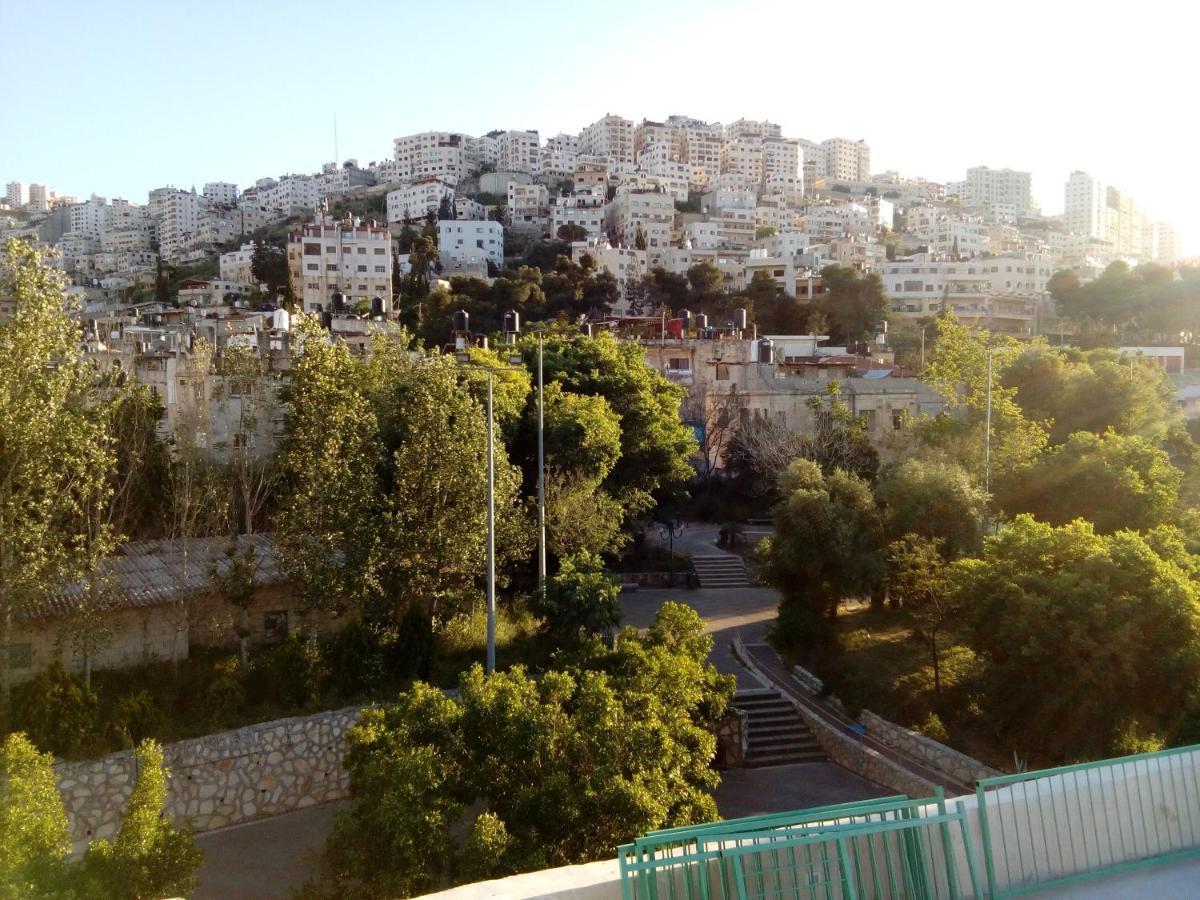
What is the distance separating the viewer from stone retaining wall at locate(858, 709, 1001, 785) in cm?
1470

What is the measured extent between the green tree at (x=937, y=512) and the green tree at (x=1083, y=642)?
3568 mm

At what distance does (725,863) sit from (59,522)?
12.2m

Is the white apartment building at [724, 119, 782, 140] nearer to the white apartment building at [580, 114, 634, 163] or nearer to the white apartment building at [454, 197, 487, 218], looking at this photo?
the white apartment building at [580, 114, 634, 163]

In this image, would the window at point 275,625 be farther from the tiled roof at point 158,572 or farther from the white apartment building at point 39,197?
the white apartment building at point 39,197

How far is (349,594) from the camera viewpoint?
16141 millimetres

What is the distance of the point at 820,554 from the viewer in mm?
18891

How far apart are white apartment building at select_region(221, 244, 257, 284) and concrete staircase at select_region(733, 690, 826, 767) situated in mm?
87403

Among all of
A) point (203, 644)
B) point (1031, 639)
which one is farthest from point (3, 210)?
point (1031, 639)

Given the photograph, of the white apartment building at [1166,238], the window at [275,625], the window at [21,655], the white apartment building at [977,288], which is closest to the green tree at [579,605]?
the window at [275,625]

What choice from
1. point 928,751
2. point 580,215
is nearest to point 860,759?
point 928,751

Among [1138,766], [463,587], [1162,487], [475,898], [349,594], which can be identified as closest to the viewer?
[475,898]

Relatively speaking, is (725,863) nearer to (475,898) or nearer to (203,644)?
(475,898)

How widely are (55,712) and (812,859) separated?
38.1 ft

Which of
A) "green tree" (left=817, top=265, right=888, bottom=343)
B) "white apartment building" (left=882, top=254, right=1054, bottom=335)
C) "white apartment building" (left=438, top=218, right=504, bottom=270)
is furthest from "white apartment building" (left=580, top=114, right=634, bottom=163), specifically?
"green tree" (left=817, top=265, right=888, bottom=343)
